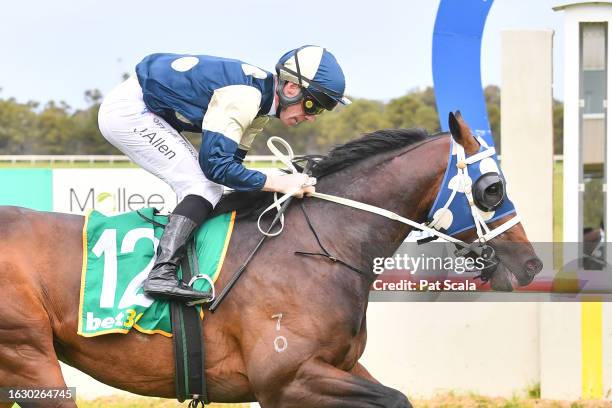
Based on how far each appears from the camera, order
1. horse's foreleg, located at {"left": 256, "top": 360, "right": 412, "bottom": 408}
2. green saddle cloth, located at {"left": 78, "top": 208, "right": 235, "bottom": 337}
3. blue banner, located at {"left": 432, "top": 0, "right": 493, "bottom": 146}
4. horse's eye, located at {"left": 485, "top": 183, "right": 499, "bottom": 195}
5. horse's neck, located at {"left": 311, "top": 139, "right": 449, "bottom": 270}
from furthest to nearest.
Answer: blue banner, located at {"left": 432, "top": 0, "right": 493, "bottom": 146}
horse's neck, located at {"left": 311, "top": 139, "right": 449, "bottom": 270}
horse's eye, located at {"left": 485, "top": 183, "right": 499, "bottom": 195}
green saddle cloth, located at {"left": 78, "top": 208, "right": 235, "bottom": 337}
horse's foreleg, located at {"left": 256, "top": 360, "right": 412, "bottom": 408}

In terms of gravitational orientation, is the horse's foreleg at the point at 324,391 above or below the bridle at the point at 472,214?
below

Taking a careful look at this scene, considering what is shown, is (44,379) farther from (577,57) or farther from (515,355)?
(577,57)

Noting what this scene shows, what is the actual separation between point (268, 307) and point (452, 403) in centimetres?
269

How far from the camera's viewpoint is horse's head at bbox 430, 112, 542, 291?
411 cm

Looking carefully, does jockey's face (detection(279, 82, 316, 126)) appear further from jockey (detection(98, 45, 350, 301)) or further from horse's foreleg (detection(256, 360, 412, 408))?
horse's foreleg (detection(256, 360, 412, 408))

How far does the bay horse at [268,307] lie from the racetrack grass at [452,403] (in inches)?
80.5

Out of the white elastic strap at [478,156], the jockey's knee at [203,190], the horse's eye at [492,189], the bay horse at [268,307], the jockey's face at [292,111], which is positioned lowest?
the bay horse at [268,307]

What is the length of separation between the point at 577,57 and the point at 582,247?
1368 mm

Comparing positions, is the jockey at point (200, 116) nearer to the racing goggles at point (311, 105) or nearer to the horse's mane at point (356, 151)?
the racing goggles at point (311, 105)

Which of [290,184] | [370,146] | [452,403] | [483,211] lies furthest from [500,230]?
[452,403]

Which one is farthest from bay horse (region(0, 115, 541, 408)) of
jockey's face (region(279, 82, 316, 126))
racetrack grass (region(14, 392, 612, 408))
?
racetrack grass (region(14, 392, 612, 408))

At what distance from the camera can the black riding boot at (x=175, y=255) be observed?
3938mm

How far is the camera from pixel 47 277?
404cm

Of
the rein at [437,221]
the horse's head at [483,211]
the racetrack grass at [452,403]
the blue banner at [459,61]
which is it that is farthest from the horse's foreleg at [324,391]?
the blue banner at [459,61]
